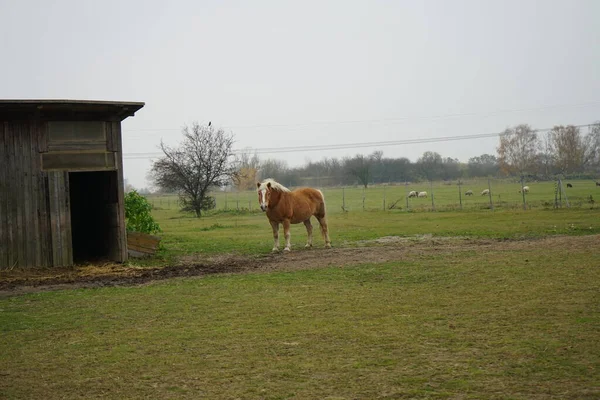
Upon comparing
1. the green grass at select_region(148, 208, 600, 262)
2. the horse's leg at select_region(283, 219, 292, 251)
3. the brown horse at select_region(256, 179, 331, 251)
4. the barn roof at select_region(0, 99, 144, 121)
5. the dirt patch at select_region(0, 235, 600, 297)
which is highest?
the barn roof at select_region(0, 99, 144, 121)

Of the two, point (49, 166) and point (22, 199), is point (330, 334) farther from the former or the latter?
point (49, 166)

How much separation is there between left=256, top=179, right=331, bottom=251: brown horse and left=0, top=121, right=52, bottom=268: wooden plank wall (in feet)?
18.1

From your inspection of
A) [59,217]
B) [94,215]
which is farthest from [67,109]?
[94,215]

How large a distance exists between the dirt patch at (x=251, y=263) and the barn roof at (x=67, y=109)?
3588 millimetres

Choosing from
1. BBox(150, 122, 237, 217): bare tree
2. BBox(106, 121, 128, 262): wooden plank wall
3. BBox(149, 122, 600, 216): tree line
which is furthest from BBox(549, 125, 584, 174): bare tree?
BBox(106, 121, 128, 262): wooden plank wall

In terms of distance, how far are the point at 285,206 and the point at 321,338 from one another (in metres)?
10.6

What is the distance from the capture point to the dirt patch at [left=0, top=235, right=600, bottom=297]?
12.6 metres

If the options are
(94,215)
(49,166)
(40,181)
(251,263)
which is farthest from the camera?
(94,215)

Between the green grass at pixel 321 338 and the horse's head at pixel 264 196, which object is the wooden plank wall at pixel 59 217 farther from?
the horse's head at pixel 264 196

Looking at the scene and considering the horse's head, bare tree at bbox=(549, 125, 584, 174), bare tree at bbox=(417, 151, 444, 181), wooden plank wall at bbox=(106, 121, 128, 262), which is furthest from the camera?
bare tree at bbox=(417, 151, 444, 181)

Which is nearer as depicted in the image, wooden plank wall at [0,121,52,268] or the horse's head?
wooden plank wall at [0,121,52,268]

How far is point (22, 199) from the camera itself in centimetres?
1410

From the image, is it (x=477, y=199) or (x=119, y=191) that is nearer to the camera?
(x=119, y=191)

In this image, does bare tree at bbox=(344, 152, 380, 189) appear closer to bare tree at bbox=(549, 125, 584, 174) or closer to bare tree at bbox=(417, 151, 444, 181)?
bare tree at bbox=(417, 151, 444, 181)
